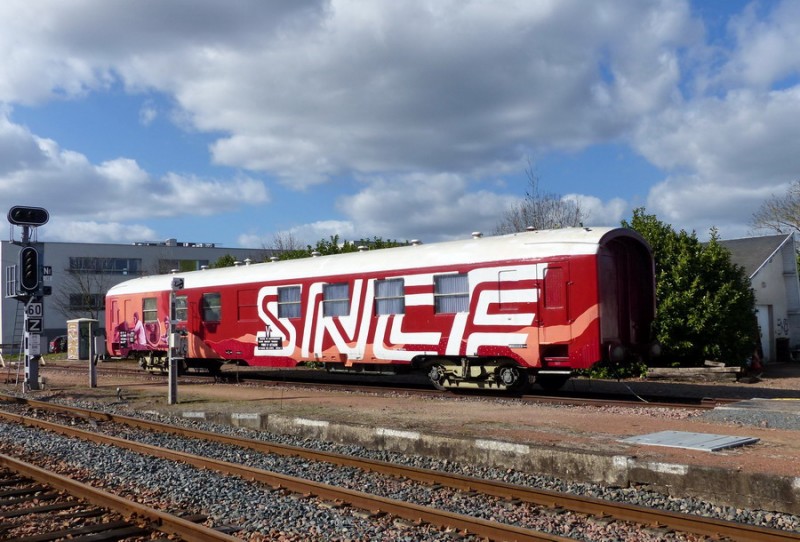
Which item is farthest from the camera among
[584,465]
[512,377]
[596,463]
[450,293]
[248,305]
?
[248,305]

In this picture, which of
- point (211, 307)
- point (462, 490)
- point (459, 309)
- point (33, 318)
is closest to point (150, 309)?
point (211, 307)

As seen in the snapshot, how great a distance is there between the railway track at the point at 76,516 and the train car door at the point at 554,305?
853cm

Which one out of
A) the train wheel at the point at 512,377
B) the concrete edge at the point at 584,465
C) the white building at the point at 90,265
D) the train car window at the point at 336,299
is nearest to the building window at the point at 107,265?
the white building at the point at 90,265

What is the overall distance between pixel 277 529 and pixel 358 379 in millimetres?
14322

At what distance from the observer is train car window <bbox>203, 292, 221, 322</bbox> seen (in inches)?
816

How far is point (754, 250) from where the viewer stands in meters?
29.7

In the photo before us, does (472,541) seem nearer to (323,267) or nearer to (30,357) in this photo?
(323,267)

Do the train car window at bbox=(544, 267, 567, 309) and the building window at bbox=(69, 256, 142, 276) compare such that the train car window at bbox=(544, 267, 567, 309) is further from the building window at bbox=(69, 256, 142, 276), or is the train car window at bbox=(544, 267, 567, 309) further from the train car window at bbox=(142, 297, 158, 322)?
the building window at bbox=(69, 256, 142, 276)

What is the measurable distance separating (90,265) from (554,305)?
51.6 metres

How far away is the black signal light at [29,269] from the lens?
62.6 feet

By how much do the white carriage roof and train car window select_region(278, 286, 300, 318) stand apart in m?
0.31

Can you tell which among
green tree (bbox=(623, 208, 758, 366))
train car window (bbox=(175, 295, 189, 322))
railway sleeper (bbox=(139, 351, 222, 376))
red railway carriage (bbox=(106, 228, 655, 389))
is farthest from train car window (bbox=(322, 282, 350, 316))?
green tree (bbox=(623, 208, 758, 366))

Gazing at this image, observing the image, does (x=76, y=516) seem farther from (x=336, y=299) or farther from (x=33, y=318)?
(x=33, y=318)

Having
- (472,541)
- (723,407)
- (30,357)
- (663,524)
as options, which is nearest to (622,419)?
(723,407)
